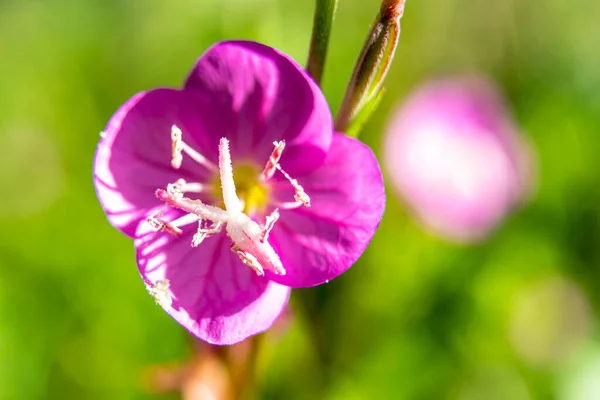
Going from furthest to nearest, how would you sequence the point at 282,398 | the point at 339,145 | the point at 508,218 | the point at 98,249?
1. the point at 508,218
2. the point at 98,249
3. the point at 282,398
4. the point at 339,145

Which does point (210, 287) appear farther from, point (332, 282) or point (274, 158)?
point (332, 282)

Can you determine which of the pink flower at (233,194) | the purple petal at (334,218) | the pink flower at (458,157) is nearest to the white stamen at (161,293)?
the pink flower at (233,194)

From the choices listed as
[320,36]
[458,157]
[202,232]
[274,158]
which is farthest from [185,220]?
[458,157]

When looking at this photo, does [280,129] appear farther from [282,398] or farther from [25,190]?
[25,190]

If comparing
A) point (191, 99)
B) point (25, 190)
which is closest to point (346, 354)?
point (191, 99)

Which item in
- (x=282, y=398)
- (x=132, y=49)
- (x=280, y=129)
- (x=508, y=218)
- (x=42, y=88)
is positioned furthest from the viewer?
(x=132, y=49)

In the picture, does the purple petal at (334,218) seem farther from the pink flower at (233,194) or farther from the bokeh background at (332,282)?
the bokeh background at (332,282)

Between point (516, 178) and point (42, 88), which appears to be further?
point (42, 88)
